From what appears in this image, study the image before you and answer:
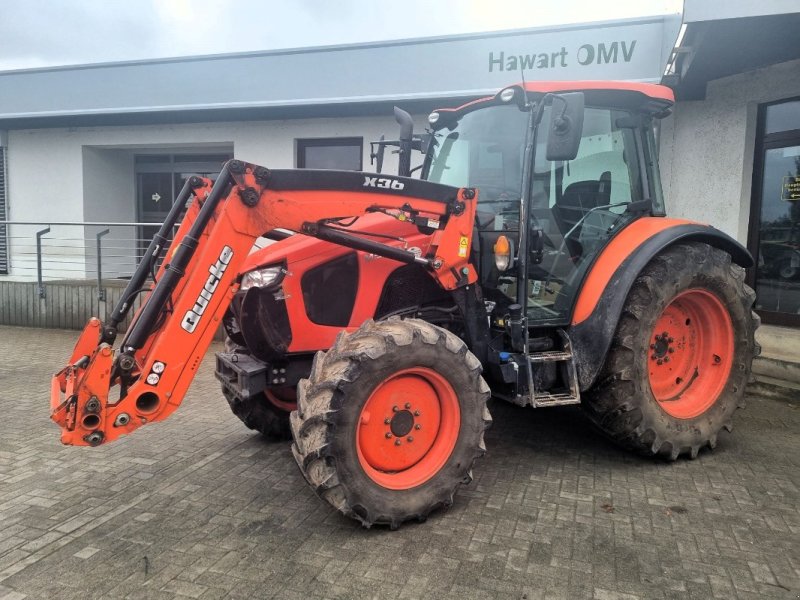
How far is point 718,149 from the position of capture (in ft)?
25.3

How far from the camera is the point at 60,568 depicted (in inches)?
113

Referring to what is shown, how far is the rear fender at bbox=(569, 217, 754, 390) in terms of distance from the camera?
3.93 meters

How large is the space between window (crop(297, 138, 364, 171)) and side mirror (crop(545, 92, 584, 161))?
24.2 ft

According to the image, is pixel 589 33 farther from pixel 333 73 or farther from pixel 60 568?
pixel 60 568

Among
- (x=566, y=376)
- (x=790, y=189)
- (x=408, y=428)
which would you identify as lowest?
(x=408, y=428)

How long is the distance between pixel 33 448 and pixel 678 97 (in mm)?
7783

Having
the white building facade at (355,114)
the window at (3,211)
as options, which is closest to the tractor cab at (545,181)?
the white building facade at (355,114)

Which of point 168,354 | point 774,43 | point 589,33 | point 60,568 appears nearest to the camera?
point 60,568

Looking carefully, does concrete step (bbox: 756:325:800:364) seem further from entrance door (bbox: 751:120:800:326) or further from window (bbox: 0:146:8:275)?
window (bbox: 0:146:8:275)

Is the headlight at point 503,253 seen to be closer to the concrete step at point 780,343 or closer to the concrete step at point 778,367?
the concrete step at point 778,367

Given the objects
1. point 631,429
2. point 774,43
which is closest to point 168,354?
point 631,429

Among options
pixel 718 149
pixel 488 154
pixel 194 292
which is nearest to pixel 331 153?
pixel 718 149

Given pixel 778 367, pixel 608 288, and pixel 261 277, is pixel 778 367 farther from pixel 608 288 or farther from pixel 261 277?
pixel 261 277

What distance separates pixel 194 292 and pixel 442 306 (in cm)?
164
